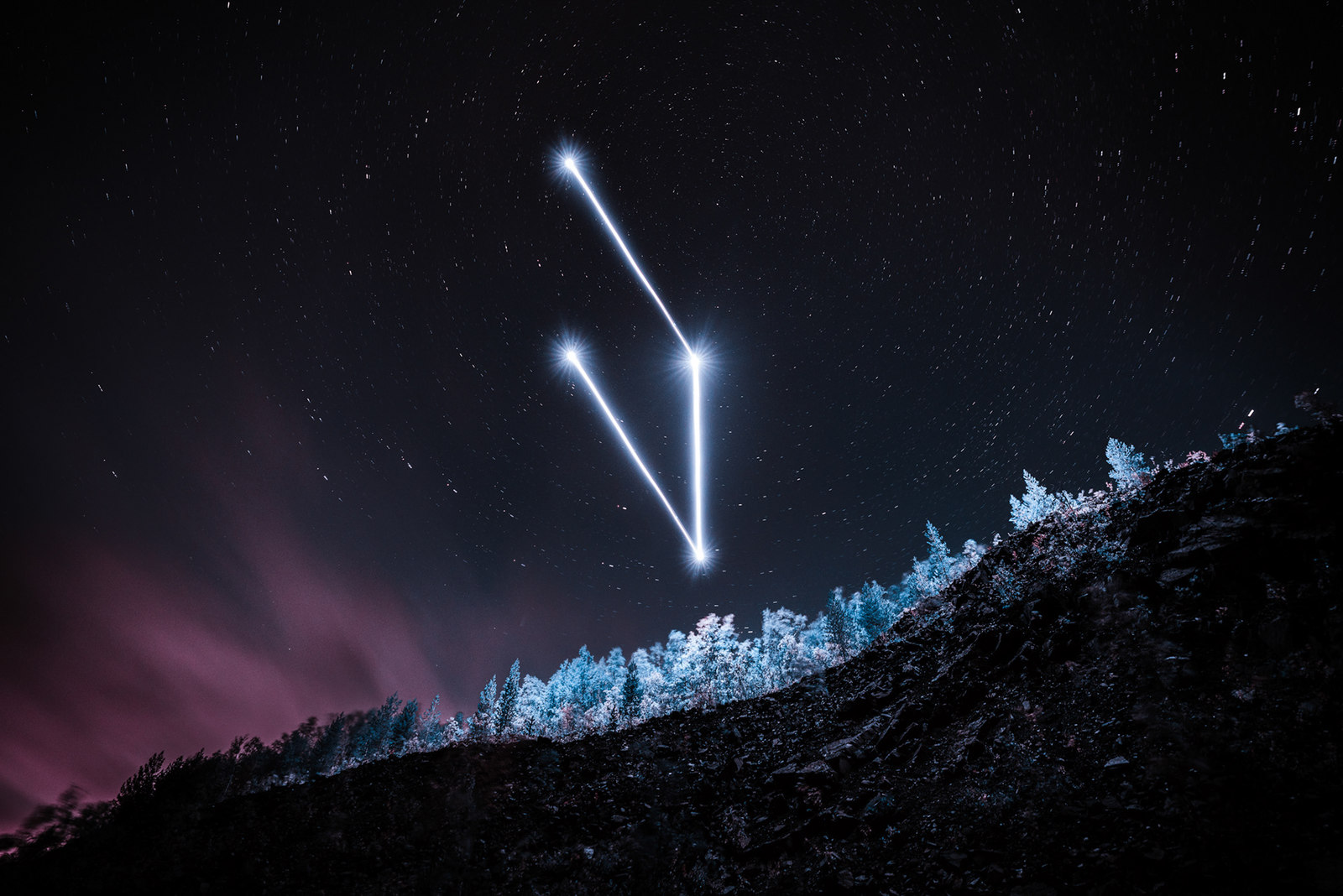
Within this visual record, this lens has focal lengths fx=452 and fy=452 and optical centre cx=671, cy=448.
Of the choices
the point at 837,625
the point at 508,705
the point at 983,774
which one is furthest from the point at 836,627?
the point at 983,774

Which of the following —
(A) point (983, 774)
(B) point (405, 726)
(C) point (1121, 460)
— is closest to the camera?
(A) point (983, 774)

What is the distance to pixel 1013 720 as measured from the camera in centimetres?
1213

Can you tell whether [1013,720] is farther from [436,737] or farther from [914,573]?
[436,737]

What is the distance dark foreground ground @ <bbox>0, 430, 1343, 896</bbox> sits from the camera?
7.92 m

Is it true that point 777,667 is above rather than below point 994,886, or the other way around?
above

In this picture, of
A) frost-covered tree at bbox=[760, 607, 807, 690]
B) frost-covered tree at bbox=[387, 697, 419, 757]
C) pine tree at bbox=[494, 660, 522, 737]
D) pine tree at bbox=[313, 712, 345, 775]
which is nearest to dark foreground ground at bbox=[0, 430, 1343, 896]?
frost-covered tree at bbox=[760, 607, 807, 690]

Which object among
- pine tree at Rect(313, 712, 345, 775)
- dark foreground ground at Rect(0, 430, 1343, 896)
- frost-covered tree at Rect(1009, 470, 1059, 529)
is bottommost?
dark foreground ground at Rect(0, 430, 1343, 896)

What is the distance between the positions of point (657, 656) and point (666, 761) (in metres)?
65.9

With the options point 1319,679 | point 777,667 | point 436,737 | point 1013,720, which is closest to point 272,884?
point 1013,720

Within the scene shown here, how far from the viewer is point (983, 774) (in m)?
11.1

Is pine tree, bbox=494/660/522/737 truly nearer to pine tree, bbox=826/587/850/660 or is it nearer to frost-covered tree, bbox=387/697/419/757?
frost-covered tree, bbox=387/697/419/757

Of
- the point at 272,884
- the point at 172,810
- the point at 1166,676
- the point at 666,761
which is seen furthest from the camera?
the point at 666,761

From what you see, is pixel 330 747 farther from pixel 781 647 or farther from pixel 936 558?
pixel 936 558

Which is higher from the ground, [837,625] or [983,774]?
[837,625]
